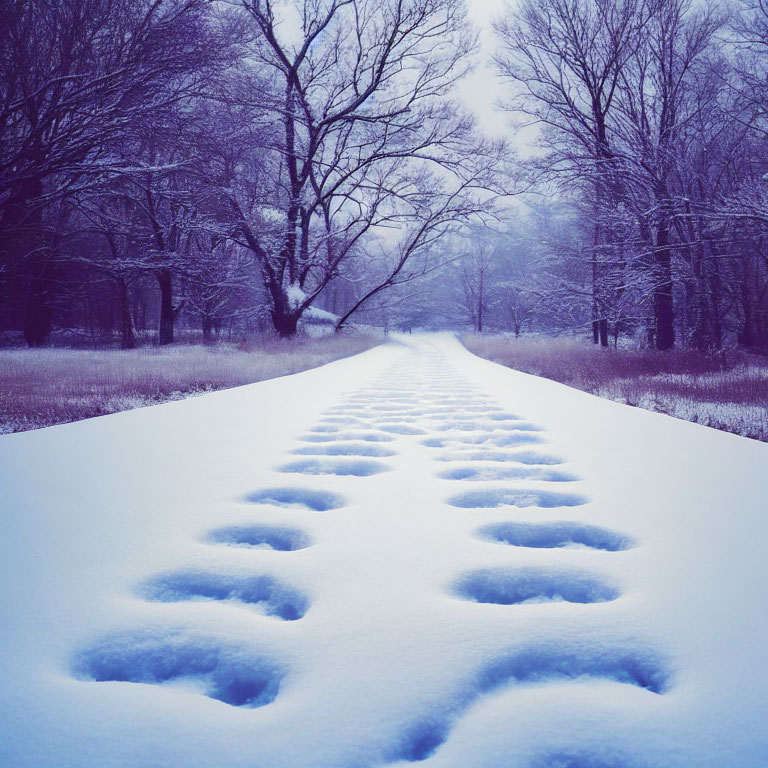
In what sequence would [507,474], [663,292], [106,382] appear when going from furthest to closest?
[663,292] < [106,382] < [507,474]

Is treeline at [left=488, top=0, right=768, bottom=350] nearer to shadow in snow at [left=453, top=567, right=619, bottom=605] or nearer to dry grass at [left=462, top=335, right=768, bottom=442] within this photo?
dry grass at [left=462, top=335, right=768, bottom=442]

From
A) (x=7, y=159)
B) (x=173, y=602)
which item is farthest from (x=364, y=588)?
(x=7, y=159)

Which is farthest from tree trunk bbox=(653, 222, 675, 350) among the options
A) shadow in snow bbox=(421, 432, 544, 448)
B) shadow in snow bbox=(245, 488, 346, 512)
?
shadow in snow bbox=(245, 488, 346, 512)

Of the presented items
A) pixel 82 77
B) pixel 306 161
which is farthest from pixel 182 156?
pixel 306 161

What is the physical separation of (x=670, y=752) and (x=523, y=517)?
1.07 metres

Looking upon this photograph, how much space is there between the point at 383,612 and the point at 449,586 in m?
0.25

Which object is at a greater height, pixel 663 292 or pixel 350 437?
pixel 663 292

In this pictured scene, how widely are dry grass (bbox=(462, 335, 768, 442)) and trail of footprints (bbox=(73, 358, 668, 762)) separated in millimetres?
2457

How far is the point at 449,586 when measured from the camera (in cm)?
144

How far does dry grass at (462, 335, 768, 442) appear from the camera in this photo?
15.5 feet

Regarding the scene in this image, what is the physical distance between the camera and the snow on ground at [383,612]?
2.95 ft

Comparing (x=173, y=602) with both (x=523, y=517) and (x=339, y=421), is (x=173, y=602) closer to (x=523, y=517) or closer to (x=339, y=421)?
(x=523, y=517)

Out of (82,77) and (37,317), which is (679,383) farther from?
(37,317)

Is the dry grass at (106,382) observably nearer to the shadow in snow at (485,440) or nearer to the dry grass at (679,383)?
the shadow in snow at (485,440)
